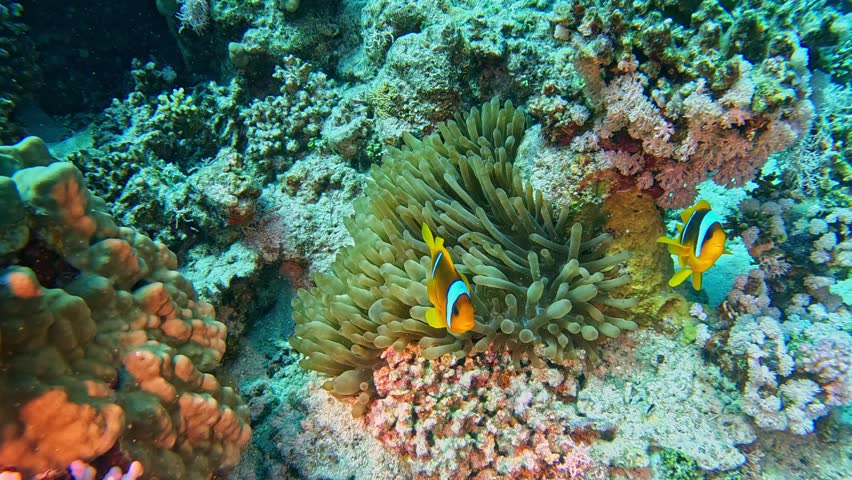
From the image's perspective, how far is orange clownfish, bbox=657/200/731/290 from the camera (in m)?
2.22

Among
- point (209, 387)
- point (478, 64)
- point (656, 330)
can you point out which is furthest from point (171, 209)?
point (656, 330)

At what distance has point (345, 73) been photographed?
517 centimetres

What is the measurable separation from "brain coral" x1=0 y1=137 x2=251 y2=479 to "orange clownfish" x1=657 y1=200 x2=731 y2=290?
2.49 metres

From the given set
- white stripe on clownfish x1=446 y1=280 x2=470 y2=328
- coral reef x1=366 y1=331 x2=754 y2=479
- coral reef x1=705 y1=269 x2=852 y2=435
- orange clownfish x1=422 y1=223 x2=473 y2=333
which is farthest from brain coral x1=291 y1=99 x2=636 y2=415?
coral reef x1=705 y1=269 x2=852 y2=435

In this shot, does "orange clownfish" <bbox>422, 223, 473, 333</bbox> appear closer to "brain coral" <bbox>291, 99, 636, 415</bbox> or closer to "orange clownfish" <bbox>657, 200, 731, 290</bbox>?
"brain coral" <bbox>291, 99, 636, 415</bbox>

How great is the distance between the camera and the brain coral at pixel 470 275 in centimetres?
250

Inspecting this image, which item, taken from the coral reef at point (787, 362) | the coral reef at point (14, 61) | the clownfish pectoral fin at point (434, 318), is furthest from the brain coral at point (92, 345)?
the coral reef at point (14, 61)

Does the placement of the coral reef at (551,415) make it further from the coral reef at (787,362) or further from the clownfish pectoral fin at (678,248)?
the clownfish pectoral fin at (678,248)

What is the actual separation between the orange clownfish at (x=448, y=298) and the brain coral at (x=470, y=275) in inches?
15.2

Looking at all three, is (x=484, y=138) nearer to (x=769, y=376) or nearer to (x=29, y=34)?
(x=769, y=376)

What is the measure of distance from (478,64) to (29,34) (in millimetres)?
6036

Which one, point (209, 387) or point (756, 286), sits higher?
point (209, 387)

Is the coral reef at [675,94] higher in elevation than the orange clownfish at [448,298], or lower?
higher

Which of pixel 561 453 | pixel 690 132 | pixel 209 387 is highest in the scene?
pixel 690 132
